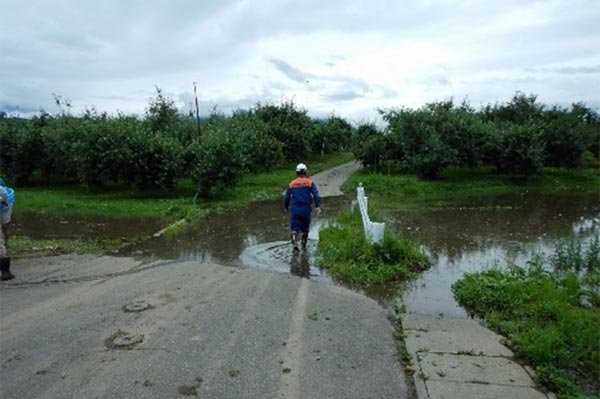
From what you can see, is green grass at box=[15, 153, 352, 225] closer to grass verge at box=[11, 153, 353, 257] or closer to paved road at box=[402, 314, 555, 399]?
grass verge at box=[11, 153, 353, 257]

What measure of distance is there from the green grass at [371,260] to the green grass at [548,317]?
1.06 metres

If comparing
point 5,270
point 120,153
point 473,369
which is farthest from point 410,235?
point 120,153

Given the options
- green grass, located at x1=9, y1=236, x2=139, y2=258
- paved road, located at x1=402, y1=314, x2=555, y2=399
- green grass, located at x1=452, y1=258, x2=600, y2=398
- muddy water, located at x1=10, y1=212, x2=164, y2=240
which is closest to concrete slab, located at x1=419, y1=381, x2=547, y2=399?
paved road, located at x1=402, y1=314, x2=555, y2=399

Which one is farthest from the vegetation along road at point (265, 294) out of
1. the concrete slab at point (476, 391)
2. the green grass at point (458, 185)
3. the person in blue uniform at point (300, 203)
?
the green grass at point (458, 185)

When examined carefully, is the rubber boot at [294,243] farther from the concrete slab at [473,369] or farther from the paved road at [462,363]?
the concrete slab at [473,369]

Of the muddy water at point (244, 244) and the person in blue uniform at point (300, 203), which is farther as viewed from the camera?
the person in blue uniform at point (300, 203)

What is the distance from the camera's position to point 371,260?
8352mm

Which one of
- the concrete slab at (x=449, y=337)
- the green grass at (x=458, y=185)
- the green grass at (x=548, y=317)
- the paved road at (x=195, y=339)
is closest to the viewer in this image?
the paved road at (x=195, y=339)

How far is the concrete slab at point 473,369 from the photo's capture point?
4.45m

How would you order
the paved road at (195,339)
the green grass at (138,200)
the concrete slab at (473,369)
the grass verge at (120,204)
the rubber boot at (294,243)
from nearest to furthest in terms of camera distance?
1. the paved road at (195,339)
2. the concrete slab at (473,369)
3. the rubber boot at (294,243)
4. the grass verge at (120,204)
5. the green grass at (138,200)

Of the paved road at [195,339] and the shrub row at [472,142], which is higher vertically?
the shrub row at [472,142]

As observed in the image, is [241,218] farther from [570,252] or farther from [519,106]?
[519,106]

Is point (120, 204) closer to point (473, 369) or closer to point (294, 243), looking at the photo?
point (294, 243)

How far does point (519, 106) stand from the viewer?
35.2m
